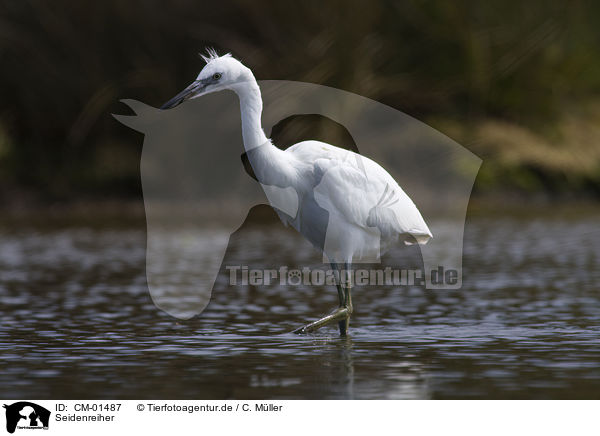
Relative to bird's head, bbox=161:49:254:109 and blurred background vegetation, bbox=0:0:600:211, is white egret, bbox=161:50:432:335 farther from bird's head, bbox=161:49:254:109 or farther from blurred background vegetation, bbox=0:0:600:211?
blurred background vegetation, bbox=0:0:600:211

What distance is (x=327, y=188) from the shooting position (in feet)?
37.5

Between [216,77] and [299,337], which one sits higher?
[216,77]

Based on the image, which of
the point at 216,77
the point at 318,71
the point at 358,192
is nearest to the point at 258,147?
the point at 216,77

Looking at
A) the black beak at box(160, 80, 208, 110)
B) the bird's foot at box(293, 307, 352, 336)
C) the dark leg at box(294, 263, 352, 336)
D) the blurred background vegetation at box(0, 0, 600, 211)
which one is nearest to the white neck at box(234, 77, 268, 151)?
the black beak at box(160, 80, 208, 110)

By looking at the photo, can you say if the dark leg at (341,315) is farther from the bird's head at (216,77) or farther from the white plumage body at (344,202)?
the bird's head at (216,77)

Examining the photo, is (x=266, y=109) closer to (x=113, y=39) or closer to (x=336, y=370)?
(x=113, y=39)

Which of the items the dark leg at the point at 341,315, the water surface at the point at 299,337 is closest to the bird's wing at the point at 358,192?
the dark leg at the point at 341,315

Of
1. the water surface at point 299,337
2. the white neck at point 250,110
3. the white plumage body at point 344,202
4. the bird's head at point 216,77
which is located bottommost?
the water surface at point 299,337

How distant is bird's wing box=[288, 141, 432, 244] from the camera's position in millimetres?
11438

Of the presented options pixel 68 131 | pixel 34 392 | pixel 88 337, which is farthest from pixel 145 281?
pixel 68 131

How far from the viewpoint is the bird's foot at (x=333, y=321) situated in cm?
1144

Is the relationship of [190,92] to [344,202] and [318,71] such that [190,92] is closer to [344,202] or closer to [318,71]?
A: [344,202]

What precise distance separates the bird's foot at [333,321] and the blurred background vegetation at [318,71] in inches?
665

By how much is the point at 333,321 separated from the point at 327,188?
1295 mm
